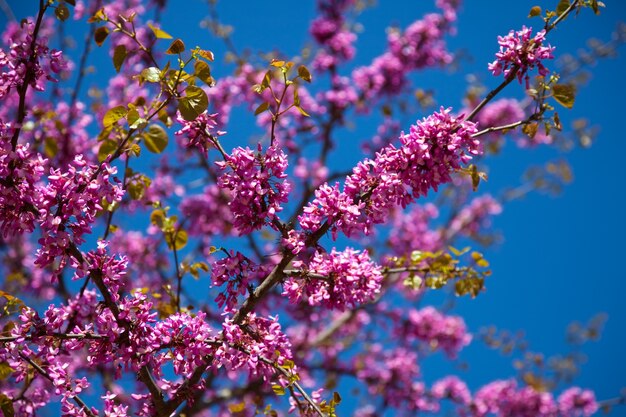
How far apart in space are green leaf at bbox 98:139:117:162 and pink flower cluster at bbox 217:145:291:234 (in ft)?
3.18

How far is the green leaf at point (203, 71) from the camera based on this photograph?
2402mm

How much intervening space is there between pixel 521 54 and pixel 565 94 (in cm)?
34

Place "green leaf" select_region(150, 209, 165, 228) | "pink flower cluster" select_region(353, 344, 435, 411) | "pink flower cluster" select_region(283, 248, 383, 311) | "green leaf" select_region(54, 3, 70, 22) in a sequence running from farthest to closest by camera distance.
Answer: "pink flower cluster" select_region(353, 344, 435, 411), "green leaf" select_region(150, 209, 165, 228), "green leaf" select_region(54, 3, 70, 22), "pink flower cluster" select_region(283, 248, 383, 311)

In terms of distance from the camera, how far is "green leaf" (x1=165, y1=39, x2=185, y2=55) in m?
2.39

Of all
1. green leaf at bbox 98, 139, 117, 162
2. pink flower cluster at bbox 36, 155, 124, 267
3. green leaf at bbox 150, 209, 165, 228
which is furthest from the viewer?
green leaf at bbox 150, 209, 165, 228

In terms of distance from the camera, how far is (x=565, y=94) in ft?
8.82

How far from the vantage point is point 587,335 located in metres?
7.90

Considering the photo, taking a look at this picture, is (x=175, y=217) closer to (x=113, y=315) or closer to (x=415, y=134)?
(x=113, y=315)

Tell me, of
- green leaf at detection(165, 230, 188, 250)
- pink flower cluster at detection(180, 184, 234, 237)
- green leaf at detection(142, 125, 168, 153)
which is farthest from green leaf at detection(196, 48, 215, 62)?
pink flower cluster at detection(180, 184, 234, 237)

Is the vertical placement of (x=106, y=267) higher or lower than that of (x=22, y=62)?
lower

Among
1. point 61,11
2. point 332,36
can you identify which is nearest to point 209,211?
point 332,36

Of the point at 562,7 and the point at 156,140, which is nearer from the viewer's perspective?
the point at 562,7

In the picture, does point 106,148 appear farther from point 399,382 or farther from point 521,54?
point 399,382

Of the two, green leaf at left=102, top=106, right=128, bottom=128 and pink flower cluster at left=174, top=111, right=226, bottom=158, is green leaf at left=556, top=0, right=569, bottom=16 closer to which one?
pink flower cluster at left=174, top=111, right=226, bottom=158
